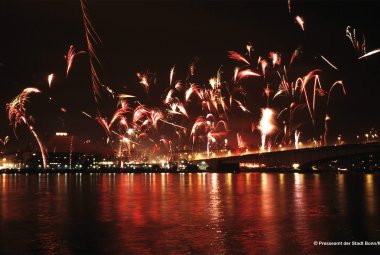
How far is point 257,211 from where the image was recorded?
133ft

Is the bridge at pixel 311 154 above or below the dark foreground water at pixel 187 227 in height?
above

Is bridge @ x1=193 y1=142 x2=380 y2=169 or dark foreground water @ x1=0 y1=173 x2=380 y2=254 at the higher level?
bridge @ x1=193 y1=142 x2=380 y2=169

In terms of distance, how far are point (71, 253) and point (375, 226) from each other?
17.8 m

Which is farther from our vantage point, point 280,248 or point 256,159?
point 256,159

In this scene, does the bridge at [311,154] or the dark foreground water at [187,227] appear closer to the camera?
the dark foreground water at [187,227]

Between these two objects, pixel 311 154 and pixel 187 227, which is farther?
pixel 311 154

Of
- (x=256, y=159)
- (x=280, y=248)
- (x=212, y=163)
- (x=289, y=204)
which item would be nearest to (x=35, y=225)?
(x=280, y=248)

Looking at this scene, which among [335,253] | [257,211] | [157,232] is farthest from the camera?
[257,211]

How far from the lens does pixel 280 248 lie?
2484 cm

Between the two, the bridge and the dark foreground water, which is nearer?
the dark foreground water

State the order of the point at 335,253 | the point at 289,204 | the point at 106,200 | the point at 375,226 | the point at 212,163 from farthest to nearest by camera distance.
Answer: the point at 212,163 < the point at 106,200 < the point at 289,204 < the point at 375,226 < the point at 335,253

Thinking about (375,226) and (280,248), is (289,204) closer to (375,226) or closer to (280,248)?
(375,226)

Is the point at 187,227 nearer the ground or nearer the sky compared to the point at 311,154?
nearer the ground

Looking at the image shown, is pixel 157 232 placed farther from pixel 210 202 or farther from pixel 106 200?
pixel 106 200
